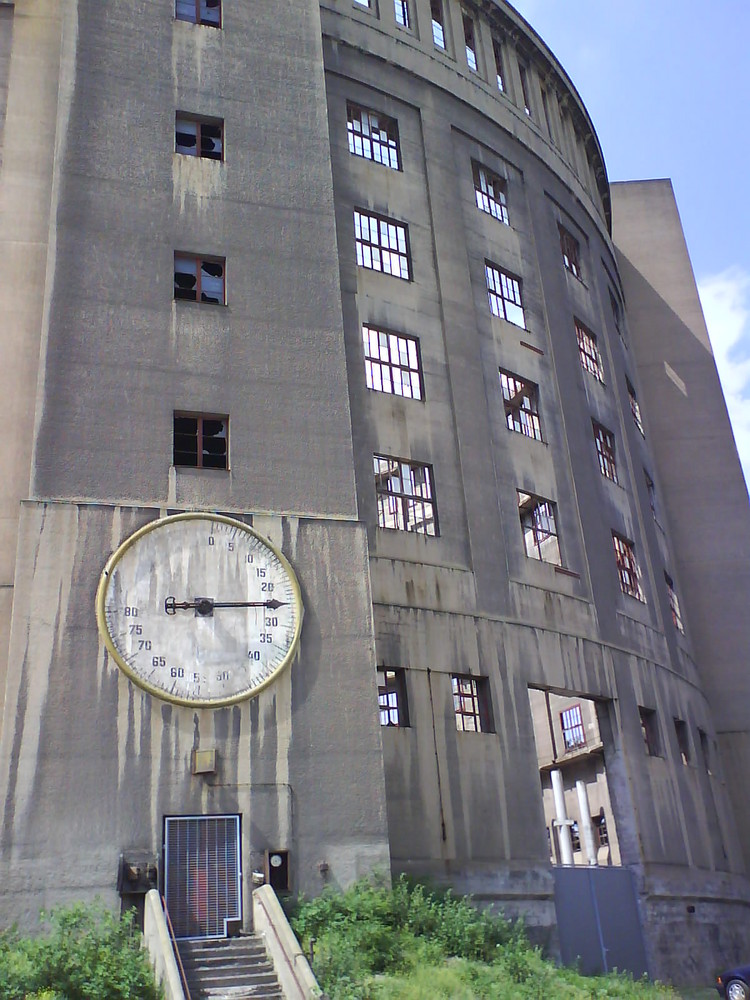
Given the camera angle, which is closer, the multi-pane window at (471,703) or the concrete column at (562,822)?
the multi-pane window at (471,703)

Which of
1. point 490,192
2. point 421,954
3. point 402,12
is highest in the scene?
point 402,12

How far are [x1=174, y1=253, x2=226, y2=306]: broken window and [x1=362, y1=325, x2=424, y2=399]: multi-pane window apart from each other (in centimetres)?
564

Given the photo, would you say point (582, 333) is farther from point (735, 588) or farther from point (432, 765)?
point (432, 765)

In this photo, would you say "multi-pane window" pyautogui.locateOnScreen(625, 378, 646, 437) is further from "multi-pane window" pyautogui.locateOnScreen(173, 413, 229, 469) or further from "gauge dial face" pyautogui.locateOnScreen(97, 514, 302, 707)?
"gauge dial face" pyautogui.locateOnScreen(97, 514, 302, 707)

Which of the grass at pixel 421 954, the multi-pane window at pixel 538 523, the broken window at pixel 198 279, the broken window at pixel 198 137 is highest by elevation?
the broken window at pixel 198 137

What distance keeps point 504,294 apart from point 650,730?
45.4 feet

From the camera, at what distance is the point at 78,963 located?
45.4 ft

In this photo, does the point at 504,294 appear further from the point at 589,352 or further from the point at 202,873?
the point at 202,873

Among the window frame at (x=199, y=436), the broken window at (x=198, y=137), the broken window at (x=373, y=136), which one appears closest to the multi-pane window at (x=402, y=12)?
the broken window at (x=373, y=136)

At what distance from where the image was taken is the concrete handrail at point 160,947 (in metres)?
13.5

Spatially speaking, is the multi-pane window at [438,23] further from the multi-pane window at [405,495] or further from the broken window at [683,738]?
the broken window at [683,738]

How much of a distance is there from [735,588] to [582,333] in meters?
11.6

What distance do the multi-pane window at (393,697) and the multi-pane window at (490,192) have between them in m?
16.4

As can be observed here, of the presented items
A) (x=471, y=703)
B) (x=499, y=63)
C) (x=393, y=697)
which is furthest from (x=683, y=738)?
(x=499, y=63)
